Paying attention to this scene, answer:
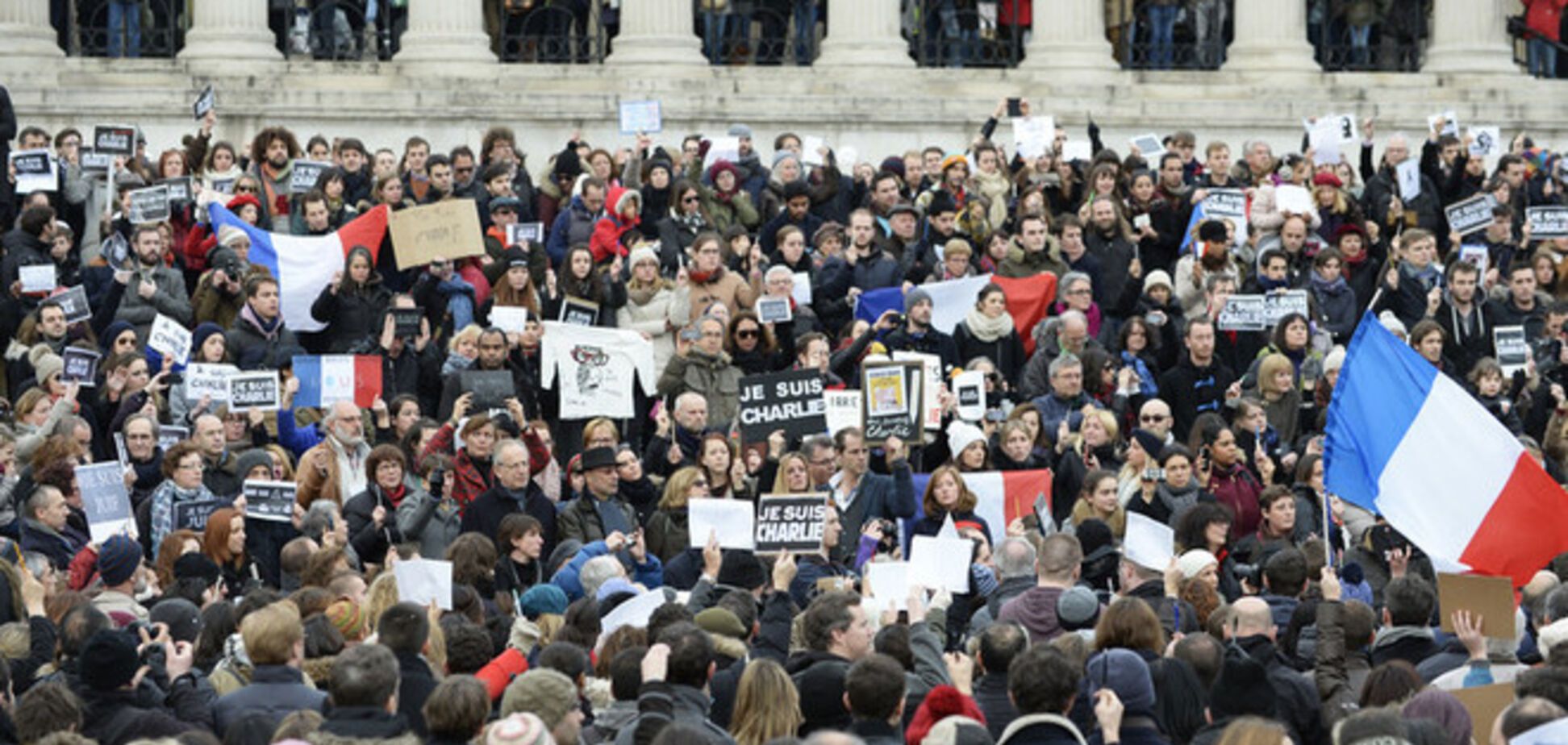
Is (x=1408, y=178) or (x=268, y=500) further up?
(x=1408, y=178)

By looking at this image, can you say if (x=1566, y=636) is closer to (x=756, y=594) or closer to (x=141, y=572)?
(x=756, y=594)

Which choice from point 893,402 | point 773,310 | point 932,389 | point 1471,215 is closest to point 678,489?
point 893,402

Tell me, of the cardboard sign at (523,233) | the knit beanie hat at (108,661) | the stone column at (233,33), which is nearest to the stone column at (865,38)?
the stone column at (233,33)

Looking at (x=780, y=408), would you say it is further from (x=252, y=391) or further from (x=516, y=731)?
(x=516, y=731)

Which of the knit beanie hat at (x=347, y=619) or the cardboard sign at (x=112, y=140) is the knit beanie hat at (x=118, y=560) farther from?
the cardboard sign at (x=112, y=140)

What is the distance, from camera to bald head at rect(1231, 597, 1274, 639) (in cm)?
1647

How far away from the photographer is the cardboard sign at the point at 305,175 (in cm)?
2877

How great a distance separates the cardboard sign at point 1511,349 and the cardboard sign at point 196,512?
33.4ft

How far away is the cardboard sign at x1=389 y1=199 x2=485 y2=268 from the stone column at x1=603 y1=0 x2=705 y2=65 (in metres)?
12.8

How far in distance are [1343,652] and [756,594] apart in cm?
347

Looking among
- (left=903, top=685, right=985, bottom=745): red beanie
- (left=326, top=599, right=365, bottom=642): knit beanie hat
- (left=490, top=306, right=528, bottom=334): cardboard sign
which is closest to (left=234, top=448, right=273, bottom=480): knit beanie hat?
(left=490, top=306, right=528, bottom=334): cardboard sign

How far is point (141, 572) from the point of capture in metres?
18.7

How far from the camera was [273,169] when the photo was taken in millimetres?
29328

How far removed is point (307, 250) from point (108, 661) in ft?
40.3
